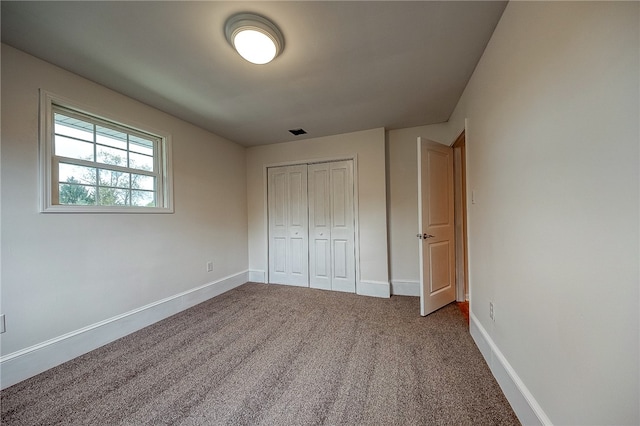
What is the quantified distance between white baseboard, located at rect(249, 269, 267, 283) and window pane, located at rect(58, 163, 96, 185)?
7.96ft

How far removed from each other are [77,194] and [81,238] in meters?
0.39

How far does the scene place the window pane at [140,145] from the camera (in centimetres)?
235

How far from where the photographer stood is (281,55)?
5.46ft

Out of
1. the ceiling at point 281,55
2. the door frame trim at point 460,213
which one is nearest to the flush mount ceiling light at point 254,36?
the ceiling at point 281,55

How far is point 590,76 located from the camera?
2.43 ft

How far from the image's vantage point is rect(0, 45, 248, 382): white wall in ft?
5.11

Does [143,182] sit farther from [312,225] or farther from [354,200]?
[354,200]

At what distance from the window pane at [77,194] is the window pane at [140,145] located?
1.98 feet

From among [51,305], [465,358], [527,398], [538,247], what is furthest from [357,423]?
[51,305]

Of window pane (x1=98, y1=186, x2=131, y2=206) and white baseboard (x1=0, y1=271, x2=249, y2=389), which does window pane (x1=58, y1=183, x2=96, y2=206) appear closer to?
window pane (x1=98, y1=186, x2=131, y2=206)

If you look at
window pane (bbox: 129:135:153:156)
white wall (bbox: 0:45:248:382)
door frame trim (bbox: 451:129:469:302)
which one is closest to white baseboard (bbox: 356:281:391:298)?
door frame trim (bbox: 451:129:469:302)

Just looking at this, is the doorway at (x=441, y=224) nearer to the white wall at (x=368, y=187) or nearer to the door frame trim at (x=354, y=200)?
the white wall at (x=368, y=187)

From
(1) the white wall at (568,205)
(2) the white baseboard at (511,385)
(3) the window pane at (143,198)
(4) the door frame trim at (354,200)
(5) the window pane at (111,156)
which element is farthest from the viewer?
(4) the door frame trim at (354,200)

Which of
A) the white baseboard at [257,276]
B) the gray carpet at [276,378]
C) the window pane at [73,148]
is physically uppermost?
the window pane at [73,148]
